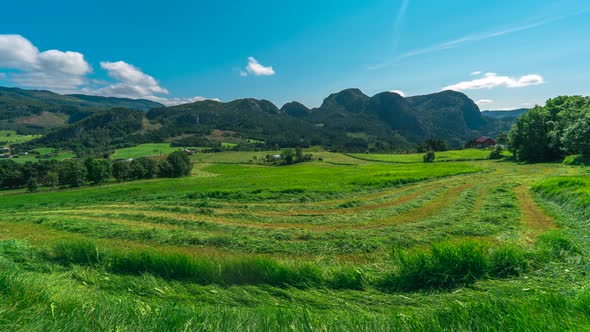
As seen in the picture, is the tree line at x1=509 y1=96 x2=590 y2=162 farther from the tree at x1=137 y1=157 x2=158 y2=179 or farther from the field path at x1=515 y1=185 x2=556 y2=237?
the tree at x1=137 y1=157 x2=158 y2=179

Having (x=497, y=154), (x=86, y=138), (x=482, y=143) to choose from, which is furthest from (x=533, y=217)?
(x=86, y=138)

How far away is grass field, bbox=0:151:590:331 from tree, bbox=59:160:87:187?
45.6 metres

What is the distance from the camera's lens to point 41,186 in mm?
52969

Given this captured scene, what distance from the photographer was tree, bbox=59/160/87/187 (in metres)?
50.6

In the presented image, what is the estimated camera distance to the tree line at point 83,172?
2014 inches

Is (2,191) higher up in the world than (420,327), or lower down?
lower down

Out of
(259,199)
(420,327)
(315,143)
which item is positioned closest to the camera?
(420,327)

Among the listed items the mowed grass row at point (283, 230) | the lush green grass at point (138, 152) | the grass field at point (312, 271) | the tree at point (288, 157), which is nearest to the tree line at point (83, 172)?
the tree at point (288, 157)

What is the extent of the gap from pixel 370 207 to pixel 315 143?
15575 cm

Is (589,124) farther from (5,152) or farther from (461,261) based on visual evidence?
(5,152)

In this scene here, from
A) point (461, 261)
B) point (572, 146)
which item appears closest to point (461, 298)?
point (461, 261)

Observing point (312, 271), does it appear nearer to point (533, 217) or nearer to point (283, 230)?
point (283, 230)

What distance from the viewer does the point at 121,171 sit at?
189 feet

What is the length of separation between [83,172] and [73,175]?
Result: 1.82 m
